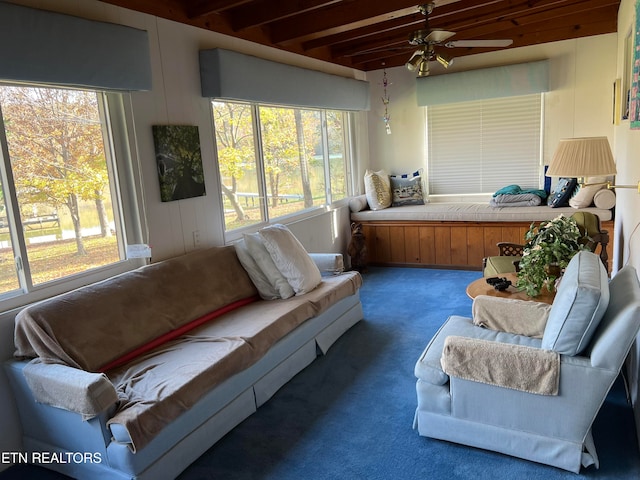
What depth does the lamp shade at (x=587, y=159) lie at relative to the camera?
2828 millimetres

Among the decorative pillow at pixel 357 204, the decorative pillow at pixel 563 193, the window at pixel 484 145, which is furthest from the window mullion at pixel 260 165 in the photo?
the decorative pillow at pixel 563 193

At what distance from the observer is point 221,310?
325 cm

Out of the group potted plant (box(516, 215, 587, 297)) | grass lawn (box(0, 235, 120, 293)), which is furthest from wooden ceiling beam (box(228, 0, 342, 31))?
potted plant (box(516, 215, 587, 297))

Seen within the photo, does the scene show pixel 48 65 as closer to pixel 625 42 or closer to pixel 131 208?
pixel 131 208

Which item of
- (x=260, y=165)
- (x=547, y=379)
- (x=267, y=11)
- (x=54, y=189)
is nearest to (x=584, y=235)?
(x=547, y=379)

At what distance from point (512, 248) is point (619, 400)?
73.2 inches

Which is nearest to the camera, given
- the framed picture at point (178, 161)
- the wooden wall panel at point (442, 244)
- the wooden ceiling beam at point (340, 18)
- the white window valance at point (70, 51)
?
the white window valance at point (70, 51)

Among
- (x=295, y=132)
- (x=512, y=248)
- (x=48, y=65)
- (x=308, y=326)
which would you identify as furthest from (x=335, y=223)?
(x=48, y=65)

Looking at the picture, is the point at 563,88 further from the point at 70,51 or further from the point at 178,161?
the point at 70,51

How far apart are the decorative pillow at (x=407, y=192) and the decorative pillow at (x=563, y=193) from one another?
154cm

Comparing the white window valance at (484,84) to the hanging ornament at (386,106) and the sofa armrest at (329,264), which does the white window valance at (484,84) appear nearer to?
the hanging ornament at (386,106)

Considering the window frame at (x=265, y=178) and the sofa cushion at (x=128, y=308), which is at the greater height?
the window frame at (x=265, y=178)

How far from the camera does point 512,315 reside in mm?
2621

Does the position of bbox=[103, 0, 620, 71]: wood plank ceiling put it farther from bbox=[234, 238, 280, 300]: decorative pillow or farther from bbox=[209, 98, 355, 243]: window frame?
bbox=[234, 238, 280, 300]: decorative pillow
